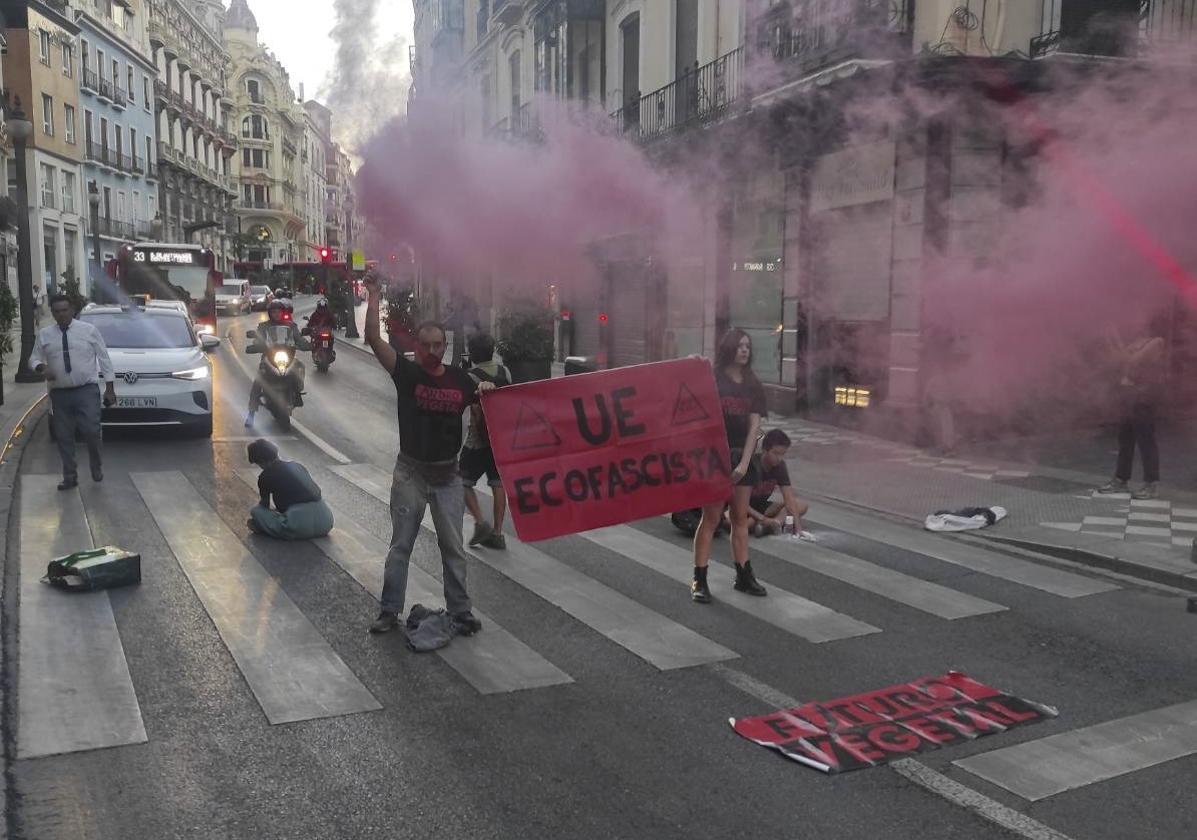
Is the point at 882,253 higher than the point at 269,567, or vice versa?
the point at 882,253

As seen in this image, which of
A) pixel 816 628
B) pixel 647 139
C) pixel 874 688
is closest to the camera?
pixel 874 688

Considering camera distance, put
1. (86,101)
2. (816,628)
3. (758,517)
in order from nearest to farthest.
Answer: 1. (816,628)
2. (758,517)
3. (86,101)

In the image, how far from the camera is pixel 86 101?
1902 inches

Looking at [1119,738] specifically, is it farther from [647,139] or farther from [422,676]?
[647,139]

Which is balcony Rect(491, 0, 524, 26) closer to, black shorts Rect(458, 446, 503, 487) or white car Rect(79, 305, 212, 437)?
white car Rect(79, 305, 212, 437)

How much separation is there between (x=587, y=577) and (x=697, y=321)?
39.1 ft

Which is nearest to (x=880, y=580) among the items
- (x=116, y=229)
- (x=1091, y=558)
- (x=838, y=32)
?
(x=1091, y=558)

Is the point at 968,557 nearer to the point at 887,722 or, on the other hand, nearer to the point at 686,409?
the point at 686,409

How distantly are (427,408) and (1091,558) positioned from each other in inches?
203

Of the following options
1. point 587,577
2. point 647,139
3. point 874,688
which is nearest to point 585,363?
point 647,139

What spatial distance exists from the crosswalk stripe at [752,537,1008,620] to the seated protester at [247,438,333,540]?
3360mm

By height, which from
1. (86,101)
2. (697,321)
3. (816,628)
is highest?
(86,101)

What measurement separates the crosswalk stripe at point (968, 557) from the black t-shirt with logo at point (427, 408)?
406 cm

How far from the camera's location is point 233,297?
43.8 meters
